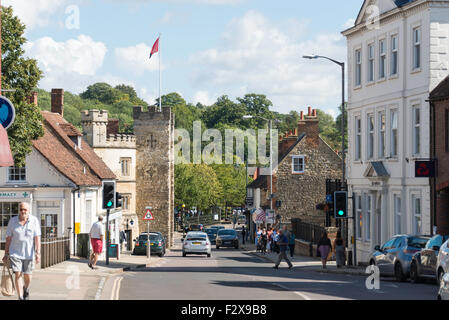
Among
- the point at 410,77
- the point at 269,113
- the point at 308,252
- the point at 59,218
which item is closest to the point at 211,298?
the point at 410,77

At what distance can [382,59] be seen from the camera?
43.4 m

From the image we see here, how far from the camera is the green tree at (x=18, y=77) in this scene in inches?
1458

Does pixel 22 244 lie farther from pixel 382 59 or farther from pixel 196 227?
pixel 196 227

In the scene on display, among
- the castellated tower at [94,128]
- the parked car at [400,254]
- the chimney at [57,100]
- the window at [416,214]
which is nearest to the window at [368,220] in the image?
the window at [416,214]

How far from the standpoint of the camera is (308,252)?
5403 cm

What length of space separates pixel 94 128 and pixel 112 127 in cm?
474

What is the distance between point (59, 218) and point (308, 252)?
15.0 m

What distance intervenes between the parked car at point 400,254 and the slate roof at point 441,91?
27.6ft

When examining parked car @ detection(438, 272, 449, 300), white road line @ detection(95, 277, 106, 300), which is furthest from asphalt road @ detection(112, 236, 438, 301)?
parked car @ detection(438, 272, 449, 300)

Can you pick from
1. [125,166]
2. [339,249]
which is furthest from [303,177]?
[339,249]

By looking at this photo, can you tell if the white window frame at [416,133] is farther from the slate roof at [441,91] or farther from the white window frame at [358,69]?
the white window frame at [358,69]

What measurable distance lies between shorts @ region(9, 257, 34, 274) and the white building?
23.0 metres
